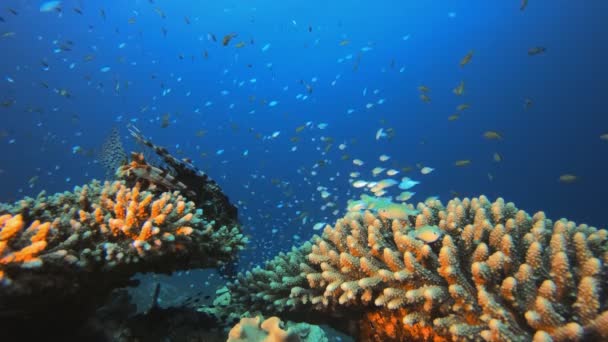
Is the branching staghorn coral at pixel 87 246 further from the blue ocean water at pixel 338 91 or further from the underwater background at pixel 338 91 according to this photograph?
the underwater background at pixel 338 91

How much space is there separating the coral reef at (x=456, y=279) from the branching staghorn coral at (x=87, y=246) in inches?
48.5

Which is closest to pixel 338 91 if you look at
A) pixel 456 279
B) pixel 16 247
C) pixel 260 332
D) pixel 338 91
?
pixel 338 91

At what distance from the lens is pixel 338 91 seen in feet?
243

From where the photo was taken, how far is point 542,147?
53.1 metres

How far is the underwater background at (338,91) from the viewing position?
48.3 meters

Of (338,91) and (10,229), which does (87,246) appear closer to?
(10,229)

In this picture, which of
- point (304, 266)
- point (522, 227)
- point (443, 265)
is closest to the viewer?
point (443, 265)

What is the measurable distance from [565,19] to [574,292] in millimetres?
67780

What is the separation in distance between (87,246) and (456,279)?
3.12 metres

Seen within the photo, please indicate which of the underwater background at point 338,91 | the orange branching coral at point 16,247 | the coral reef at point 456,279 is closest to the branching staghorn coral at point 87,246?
the orange branching coral at point 16,247

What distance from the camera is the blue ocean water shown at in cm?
4838

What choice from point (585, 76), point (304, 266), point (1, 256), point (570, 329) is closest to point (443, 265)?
point (570, 329)

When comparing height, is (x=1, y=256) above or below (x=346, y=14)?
below

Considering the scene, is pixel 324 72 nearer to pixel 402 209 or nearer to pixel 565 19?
pixel 565 19
